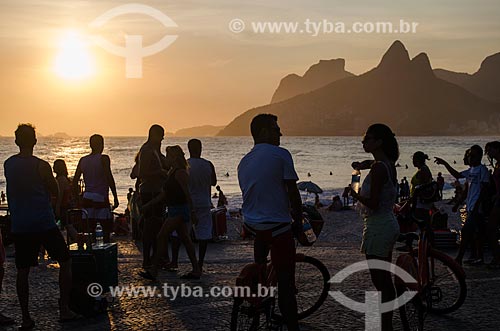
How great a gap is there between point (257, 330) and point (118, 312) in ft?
7.00

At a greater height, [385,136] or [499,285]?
[385,136]

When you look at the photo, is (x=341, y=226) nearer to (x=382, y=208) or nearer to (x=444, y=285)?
(x=444, y=285)

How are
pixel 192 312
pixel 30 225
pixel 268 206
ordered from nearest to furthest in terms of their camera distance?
pixel 268 206 → pixel 30 225 → pixel 192 312

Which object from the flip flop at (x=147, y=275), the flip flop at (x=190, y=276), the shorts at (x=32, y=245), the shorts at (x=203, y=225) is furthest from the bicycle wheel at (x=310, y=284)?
the shorts at (x=203, y=225)

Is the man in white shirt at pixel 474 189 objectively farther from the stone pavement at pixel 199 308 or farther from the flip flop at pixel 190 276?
the flip flop at pixel 190 276

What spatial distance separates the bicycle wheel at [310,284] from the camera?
7.50 meters

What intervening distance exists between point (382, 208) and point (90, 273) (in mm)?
3533

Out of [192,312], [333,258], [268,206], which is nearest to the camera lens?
[268,206]

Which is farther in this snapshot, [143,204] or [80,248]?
[143,204]

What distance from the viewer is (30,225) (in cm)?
729

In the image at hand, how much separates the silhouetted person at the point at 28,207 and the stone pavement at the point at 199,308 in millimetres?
687

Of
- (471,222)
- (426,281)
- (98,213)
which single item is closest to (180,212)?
(98,213)

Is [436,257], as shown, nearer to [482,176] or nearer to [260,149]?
[260,149]

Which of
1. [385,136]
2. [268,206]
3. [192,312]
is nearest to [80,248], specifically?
[192,312]
